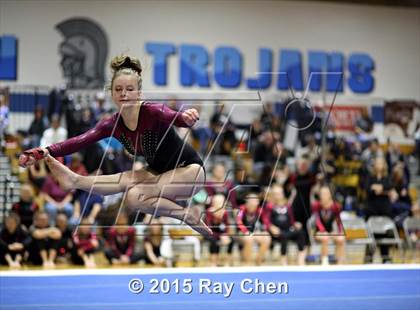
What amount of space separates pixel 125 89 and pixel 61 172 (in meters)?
0.59

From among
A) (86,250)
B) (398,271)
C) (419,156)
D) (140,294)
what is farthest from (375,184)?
(140,294)

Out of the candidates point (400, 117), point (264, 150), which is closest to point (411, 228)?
point (264, 150)

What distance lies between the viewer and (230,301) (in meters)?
5.08

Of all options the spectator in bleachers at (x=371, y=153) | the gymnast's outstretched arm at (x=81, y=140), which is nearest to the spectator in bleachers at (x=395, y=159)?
the spectator in bleachers at (x=371, y=153)

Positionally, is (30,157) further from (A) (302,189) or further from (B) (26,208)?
(A) (302,189)

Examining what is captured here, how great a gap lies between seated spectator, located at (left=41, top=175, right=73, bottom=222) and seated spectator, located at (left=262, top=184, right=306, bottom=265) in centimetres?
254

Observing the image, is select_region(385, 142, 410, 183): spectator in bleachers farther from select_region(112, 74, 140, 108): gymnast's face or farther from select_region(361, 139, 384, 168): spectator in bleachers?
select_region(112, 74, 140, 108): gymnast's face

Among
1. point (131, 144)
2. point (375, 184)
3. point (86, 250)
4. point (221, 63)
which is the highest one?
point (221, 63)

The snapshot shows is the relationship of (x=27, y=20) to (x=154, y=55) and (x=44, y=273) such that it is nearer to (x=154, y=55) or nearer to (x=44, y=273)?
(x=154, y=55)

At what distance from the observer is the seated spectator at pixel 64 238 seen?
778 cm

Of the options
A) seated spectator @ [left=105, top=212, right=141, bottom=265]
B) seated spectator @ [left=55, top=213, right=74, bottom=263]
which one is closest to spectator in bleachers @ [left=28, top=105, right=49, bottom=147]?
seated spectator @ [left=55, top=213, right=74, bottom=263]

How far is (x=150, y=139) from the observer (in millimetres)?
3670

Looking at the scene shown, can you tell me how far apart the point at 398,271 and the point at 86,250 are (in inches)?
143

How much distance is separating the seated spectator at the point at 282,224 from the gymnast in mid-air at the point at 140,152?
430cm
